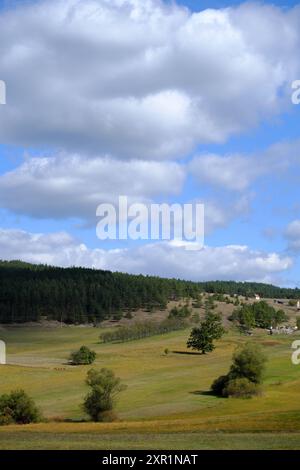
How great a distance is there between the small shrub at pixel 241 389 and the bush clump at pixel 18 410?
32500 millimetres

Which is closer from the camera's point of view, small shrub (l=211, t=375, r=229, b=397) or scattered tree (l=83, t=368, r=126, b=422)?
scattered tree (l=83, t=368, r=126, b=422)

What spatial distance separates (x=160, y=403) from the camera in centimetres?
8525

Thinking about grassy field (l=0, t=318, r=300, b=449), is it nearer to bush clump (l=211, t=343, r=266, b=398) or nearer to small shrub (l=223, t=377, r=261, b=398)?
small shrub (l=223, t=377, r=261, b=398)

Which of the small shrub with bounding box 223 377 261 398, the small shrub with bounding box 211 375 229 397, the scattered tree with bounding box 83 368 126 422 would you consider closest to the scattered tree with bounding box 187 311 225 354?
the small shrub with bounding box 211 375 229 397

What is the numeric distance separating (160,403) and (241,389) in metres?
13.9

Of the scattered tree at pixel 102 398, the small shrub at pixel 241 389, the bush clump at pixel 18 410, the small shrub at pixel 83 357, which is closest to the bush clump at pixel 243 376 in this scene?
the small shrub at pixel 241 389

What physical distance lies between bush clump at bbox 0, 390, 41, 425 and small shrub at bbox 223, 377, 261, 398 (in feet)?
107

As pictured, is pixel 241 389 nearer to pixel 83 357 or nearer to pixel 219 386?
pixel 219 386

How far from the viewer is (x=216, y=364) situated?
132m

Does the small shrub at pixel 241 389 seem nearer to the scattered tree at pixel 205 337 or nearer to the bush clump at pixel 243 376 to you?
the bush clump at pixel 243 376

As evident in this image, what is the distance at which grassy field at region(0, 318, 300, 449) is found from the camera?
3988cm

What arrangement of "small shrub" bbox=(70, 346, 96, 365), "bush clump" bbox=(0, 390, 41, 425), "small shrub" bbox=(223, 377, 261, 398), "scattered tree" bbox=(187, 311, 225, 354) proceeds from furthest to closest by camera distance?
"scattered tree" bbox=(187, 311, 225, 354) → "small shrub" bbox=(70, 346, 96, 365) → "small shrub" bbox=(223, 377, 261, 398) → "bush clump" bbox=(0, 390, 41, 425)
